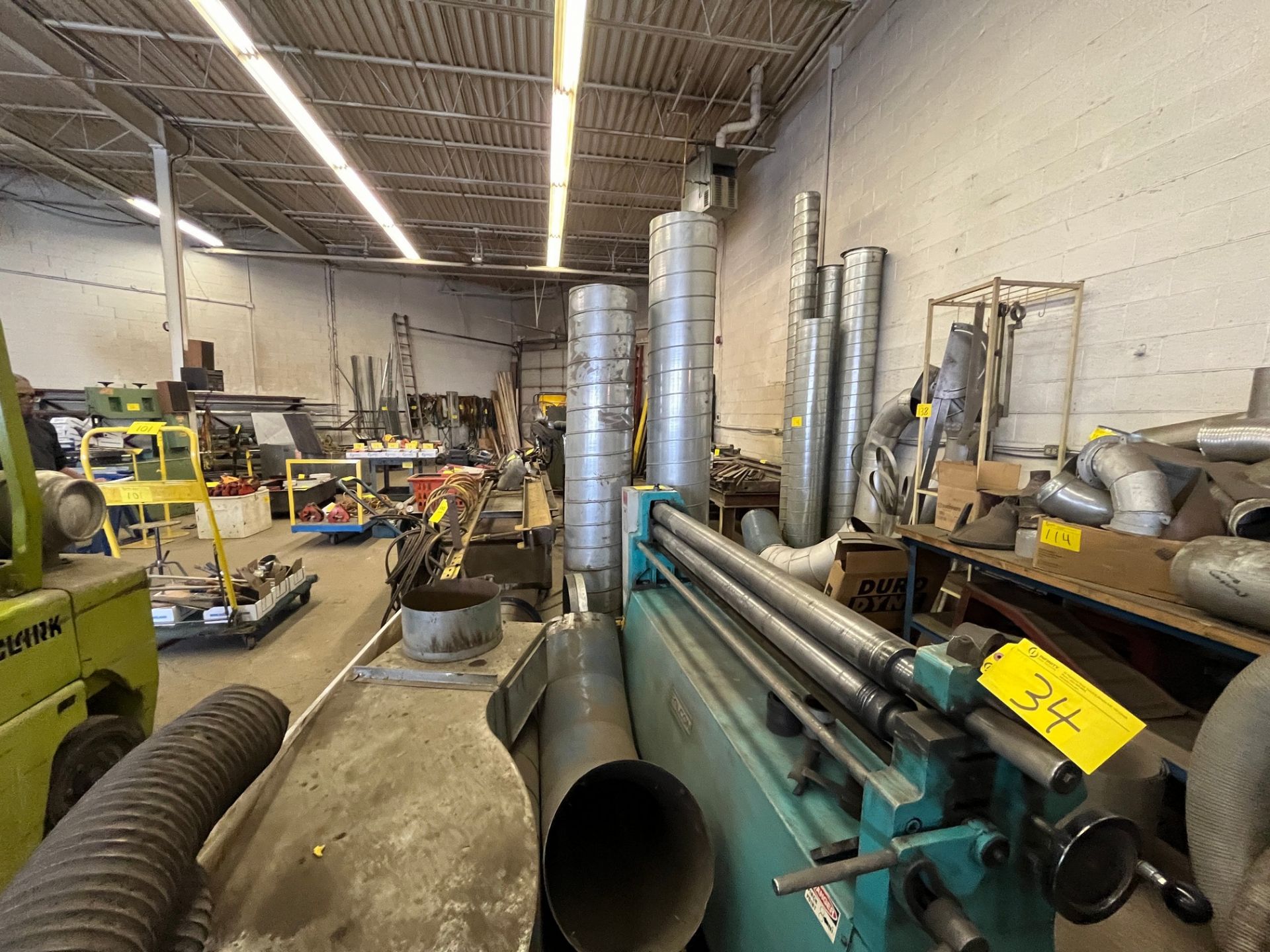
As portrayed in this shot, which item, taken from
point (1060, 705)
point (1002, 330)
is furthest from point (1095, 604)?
point (1002, 330)

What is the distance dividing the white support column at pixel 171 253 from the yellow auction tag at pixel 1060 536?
7472 mm

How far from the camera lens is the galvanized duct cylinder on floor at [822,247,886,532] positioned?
3.64 meters

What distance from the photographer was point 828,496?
400cm

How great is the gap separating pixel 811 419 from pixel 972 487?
1672mm

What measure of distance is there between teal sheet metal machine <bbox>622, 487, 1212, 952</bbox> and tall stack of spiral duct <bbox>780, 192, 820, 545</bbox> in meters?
A: 2.89

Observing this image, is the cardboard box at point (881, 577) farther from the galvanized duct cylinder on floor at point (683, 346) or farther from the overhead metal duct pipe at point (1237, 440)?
the overhead metal duct pipe at point (1237, 440)

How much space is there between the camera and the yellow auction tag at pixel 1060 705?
20.5 inches

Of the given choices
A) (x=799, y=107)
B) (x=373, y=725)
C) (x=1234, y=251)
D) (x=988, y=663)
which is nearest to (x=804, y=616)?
(x=988, y=663)

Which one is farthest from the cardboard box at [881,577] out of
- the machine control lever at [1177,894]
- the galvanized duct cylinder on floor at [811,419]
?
the machine control lever at [1177,894]

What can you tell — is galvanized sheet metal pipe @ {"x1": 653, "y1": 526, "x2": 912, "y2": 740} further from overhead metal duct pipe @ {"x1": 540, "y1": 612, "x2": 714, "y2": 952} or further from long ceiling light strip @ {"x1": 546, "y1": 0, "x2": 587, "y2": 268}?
long ceiling light strip @ {"x1": 546, "y1": 0, "x2": 587, "y2": 268}

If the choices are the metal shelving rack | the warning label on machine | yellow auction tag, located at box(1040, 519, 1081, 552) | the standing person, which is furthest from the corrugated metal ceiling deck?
the warning label on machine

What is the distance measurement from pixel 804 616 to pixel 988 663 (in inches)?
14.9

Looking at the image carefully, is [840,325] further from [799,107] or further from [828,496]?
[799,107]

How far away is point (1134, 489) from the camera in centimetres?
153
